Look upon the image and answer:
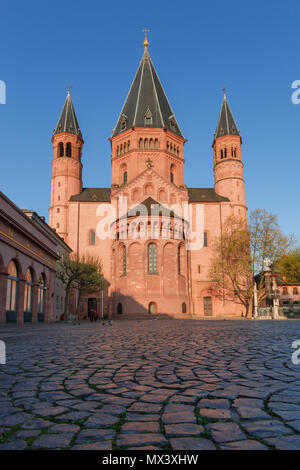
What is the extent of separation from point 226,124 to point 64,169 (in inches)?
1025

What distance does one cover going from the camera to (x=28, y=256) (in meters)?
23.2

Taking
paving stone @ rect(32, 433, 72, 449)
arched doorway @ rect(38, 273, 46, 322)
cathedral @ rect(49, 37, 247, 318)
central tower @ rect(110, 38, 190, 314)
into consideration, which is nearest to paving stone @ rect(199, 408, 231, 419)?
paving stone @ rect(32, 433, 72, 449)

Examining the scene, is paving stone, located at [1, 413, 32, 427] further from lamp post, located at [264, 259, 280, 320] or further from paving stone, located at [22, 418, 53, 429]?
lamp post, located at [264, 259, 280, 320]

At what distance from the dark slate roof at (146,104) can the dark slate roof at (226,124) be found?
20.9 ft

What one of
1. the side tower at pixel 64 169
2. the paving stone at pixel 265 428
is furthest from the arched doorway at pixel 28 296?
the side tower at pixel 64 169

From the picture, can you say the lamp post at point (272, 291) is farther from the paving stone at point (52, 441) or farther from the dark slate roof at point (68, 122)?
the dark slate roof at point (68, 122)

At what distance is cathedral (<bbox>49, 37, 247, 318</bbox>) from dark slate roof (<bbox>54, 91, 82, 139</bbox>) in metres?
0.18

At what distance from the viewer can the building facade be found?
1928cm

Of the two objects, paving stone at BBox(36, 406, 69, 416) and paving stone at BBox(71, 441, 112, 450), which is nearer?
paving stone at BBox(71, 441, 112, 450)

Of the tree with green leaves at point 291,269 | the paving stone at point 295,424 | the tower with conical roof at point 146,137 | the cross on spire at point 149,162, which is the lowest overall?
the paving stone at point 295,424

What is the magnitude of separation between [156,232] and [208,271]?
1189 cm

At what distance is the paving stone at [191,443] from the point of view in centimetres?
235

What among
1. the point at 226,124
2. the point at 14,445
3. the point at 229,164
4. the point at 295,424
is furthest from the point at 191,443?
the point at 226,124

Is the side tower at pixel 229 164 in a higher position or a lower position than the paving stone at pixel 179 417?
higher
